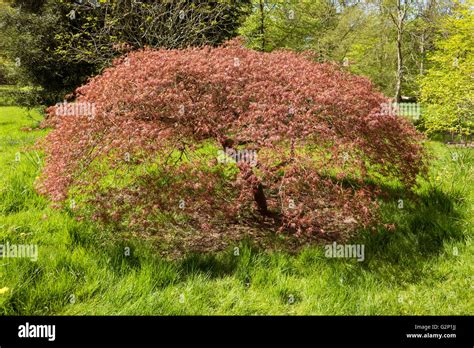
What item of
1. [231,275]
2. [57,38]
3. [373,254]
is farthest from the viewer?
[57,38]

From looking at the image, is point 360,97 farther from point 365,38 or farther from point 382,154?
point 365,38

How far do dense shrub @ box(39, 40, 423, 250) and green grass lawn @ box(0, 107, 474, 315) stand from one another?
0.50 m

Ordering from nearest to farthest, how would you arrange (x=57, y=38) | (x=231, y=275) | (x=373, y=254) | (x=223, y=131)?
(x=231, y=275) < (x=223, y=131) < (x=373, y=254) < (x=57, y=38)

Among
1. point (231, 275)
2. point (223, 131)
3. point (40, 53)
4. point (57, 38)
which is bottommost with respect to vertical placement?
point (231, 275)

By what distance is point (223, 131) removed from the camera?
12.2ft

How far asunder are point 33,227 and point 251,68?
10.1ft

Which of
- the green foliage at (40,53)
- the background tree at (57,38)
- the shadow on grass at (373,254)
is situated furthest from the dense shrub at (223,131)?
the green foliage at (40,53)

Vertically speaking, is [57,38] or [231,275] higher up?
[57,38]

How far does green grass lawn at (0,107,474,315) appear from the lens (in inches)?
120

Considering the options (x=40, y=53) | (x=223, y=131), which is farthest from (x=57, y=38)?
(x=223, y=131)

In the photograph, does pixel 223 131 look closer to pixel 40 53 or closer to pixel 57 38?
pixel 57 38

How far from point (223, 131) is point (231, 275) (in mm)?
1494

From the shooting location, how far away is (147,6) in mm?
9906
